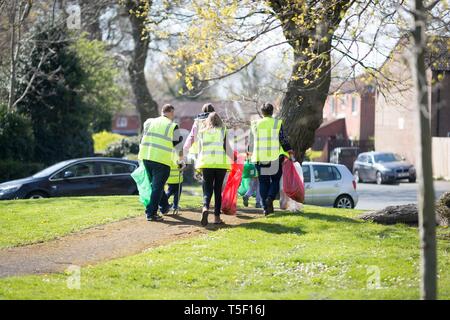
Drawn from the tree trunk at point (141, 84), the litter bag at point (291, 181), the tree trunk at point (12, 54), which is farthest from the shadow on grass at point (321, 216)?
the tree trunk at point (141, 84)

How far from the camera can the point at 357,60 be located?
13.5 m

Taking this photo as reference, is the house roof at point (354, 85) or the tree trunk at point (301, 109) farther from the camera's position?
the tree trunk at point (301, 109)

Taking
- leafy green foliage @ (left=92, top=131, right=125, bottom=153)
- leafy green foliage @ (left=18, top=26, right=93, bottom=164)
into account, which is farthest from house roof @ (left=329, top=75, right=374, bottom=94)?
leafy green foliage @ (left=92, top=131, right=125, bottom=153)

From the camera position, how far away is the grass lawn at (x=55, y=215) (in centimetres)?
1223

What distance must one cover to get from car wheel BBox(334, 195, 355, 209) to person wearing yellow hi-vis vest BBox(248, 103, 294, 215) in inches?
300

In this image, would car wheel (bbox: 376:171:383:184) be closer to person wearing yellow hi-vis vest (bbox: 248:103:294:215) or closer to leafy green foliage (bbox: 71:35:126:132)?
leafy green foliage (bbox: 71:35:126:132)

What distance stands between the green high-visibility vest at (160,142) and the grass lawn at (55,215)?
58.3 inches

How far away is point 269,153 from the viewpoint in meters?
13.0

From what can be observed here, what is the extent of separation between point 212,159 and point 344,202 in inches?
359

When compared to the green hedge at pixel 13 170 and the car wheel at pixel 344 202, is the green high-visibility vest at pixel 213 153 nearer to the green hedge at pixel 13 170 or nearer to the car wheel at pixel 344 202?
the car wheel at pixel 344 202

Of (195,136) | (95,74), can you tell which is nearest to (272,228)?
(195,136)

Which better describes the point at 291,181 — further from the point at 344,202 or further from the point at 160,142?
the point at 344,202

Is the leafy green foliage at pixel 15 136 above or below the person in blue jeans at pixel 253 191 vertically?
above
